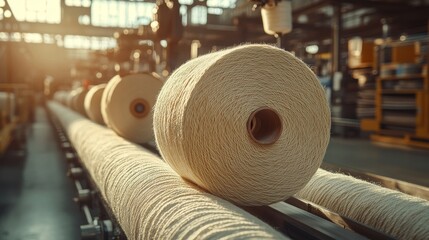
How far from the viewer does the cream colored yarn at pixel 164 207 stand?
3.30 feet

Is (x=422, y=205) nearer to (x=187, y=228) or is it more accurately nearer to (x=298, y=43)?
(x=187, y=228)

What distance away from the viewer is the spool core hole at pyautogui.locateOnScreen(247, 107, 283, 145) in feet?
4.54

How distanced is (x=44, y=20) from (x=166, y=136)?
564 inches

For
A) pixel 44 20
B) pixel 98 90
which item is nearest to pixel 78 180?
pixel 98 90

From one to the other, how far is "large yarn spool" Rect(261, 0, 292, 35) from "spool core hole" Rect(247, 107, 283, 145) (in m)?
2.31

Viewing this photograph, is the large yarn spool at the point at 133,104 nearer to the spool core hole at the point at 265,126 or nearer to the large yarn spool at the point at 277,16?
the large yarn spool at the point at 277,16

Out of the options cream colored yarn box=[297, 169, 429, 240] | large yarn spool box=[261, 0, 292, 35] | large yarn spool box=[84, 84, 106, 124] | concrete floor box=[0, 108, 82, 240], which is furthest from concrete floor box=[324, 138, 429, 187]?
large yarn spool box=[84, 84, 106, 124]

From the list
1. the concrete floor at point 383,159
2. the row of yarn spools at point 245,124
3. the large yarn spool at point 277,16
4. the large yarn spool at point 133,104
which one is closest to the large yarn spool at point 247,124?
the row of yarn spools at point 245,124

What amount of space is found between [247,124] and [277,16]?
246cm

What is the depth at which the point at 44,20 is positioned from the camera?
1445cm

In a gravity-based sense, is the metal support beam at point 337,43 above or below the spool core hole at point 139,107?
above

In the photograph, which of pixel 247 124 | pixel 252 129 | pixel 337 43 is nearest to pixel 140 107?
pixel 252 129

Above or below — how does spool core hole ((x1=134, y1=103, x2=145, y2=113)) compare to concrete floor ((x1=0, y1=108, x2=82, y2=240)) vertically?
above

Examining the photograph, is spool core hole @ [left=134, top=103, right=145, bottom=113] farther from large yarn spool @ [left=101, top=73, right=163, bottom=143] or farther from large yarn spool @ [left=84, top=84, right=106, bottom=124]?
large yarn spool @ [left=84, top=84, right=106, bottom=124]
